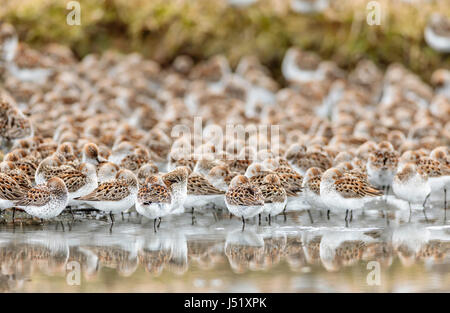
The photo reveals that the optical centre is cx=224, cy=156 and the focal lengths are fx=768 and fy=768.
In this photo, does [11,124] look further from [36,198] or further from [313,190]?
[313,190]

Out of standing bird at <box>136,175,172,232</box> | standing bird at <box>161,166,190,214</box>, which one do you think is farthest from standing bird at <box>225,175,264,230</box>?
standing bird at <box>136,175,172,232</box>

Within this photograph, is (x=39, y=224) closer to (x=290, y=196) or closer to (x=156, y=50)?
(x=290, y=196)

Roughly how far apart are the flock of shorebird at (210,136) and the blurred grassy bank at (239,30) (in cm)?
57

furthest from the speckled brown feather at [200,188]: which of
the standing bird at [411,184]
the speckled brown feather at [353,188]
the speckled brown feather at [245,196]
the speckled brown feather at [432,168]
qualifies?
the speckled brown feather at [432,168]

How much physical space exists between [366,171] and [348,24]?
371 inches

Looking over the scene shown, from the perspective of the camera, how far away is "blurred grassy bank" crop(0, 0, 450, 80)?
1817 cm

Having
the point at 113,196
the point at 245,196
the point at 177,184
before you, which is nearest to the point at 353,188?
the point at 245,196

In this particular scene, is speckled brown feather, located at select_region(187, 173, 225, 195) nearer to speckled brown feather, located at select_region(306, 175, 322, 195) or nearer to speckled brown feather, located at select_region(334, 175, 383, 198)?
speckled brown feather, located at select_region(306, 175, 322, 195)

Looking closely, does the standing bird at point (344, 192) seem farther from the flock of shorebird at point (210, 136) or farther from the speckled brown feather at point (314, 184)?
the speckled brown feather at point (314, 184)

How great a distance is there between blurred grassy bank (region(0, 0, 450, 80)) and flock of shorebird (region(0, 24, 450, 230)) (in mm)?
568

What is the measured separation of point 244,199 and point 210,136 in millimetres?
3857

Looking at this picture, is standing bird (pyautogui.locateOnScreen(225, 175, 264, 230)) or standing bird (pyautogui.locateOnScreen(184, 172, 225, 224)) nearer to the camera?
standing bird (pyautogui.locateOnScreen(225, 175, 264, 230))

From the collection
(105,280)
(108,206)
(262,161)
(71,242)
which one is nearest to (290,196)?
(262,161)

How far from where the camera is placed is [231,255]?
693 cm
